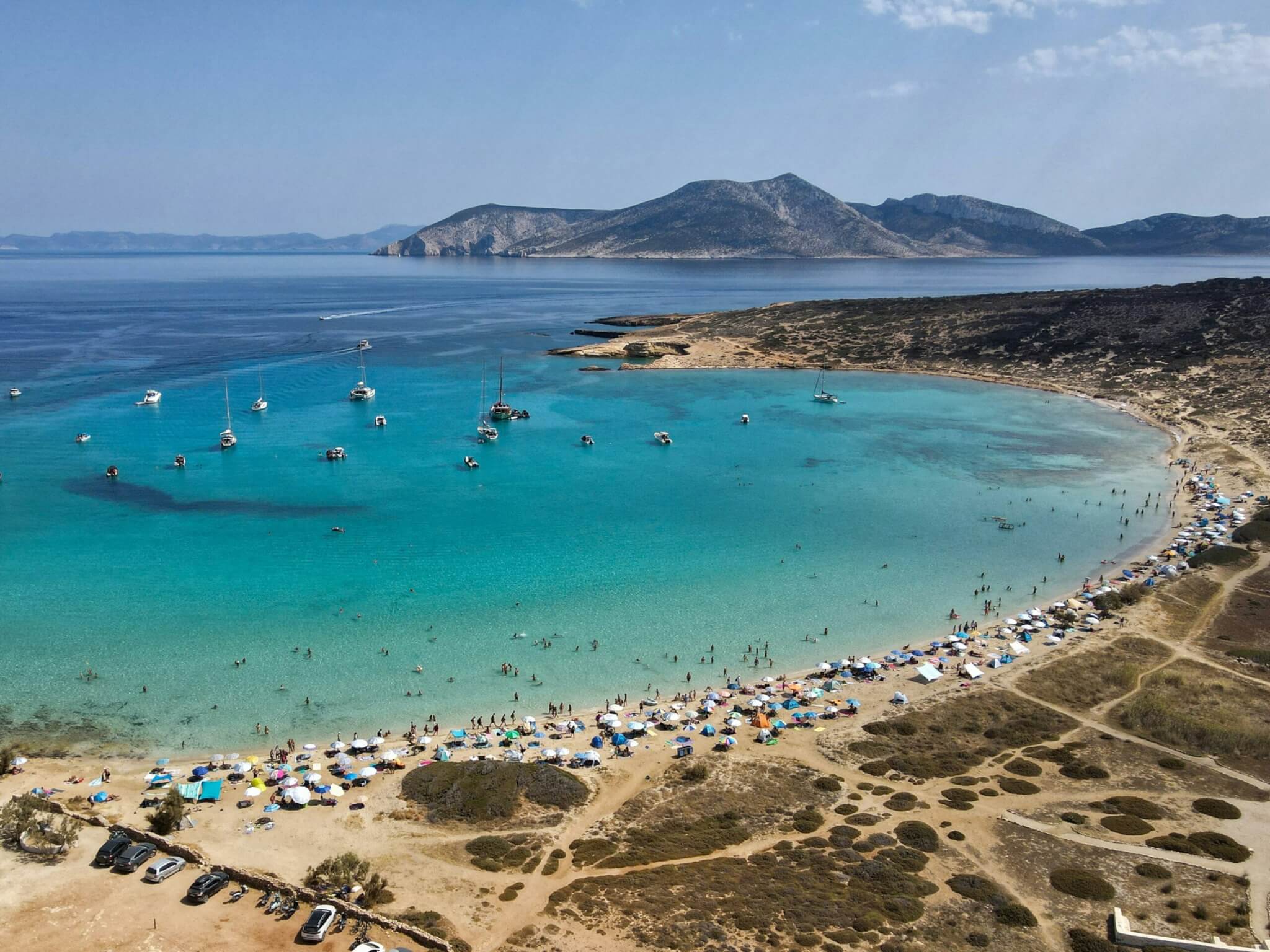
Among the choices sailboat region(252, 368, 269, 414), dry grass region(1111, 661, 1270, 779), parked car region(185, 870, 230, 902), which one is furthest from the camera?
sailboat region(252, 368, 269, 414)

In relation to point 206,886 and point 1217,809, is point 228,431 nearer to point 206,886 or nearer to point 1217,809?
point 206,886

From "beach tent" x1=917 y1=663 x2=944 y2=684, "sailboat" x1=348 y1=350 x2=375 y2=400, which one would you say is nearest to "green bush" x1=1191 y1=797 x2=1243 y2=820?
"beach tent" x1=917 y1=663 x2=944 y2=684

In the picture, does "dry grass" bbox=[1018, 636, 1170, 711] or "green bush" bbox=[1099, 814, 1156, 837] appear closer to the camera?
"green bush" bbox=[1099, 814, 1156, 837]

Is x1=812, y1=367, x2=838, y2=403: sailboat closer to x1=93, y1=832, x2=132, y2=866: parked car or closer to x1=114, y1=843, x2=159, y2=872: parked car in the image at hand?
x1=114, y1=843, x2=159, y2=872: parked car

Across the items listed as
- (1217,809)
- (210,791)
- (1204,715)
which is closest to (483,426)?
(210,791)

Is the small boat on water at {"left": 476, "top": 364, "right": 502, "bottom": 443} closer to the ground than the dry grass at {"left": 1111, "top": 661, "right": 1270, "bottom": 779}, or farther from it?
farther from it

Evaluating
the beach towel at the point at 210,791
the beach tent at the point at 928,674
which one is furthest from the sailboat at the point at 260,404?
the beach tent at the point at 928,674

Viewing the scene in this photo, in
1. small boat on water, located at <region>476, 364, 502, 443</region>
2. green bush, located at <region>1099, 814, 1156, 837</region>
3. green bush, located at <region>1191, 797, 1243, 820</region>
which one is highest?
small boat on water, located at <region>476, 364, 502, 443</region>
